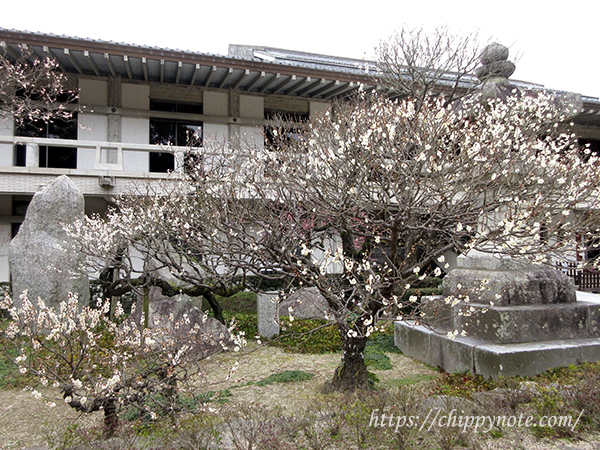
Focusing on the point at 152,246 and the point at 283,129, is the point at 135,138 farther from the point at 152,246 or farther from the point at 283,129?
the point at 152,246

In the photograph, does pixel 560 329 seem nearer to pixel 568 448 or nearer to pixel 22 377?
pixel 568 448

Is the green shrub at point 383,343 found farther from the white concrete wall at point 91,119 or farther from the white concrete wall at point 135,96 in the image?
the white concrete wall at point 135,96

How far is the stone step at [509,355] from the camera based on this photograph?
203 inches

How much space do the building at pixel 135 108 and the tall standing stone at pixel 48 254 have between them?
2.23 m

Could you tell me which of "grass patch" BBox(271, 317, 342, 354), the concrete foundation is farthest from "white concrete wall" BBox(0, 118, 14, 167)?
the concrete foundation

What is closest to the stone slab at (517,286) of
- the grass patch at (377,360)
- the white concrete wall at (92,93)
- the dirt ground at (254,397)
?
the dirt ground at (254,397)

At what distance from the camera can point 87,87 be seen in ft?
44.8

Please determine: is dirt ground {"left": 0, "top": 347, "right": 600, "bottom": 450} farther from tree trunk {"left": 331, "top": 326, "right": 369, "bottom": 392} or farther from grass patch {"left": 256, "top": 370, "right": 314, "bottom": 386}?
tree trunk {"left": 331, "top": 326, "right": 369, "bottom": 392}

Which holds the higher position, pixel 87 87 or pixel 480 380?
pixel 87 87

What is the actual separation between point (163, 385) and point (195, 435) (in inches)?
32.0

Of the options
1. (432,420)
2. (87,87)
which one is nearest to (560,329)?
(432,420)

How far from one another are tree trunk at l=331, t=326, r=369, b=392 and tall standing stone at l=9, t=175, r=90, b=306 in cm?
612

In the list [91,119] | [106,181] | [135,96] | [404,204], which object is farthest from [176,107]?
[404,204]

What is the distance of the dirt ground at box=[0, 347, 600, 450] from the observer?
343 centimetres
